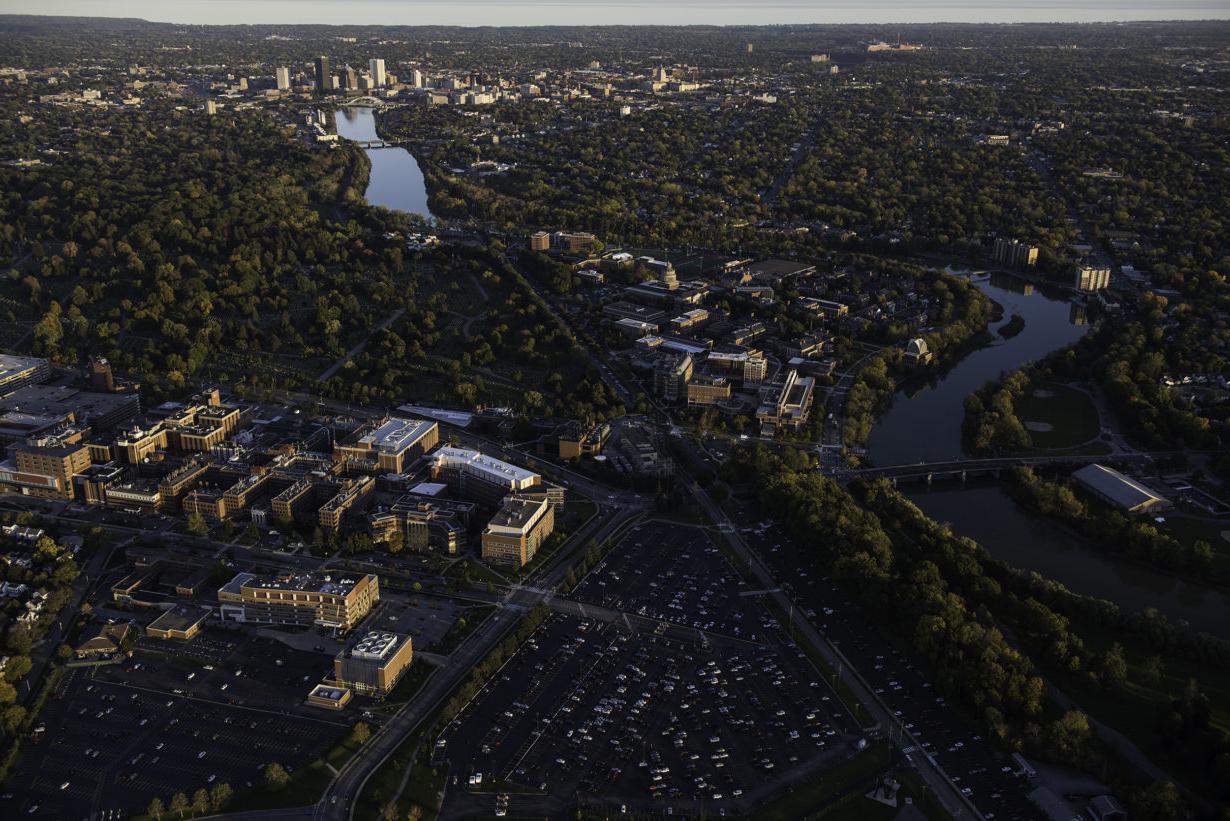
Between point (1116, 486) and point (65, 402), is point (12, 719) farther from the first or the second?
point (1116, 486)

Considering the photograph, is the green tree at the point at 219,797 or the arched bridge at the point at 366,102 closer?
the green tree at the point at 219,797

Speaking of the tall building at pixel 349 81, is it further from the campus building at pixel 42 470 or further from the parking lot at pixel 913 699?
the parking lot at pixel 913 699

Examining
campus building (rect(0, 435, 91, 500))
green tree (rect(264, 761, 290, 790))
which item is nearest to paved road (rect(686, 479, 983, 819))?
green tree (rect(264, 761, 290, 790))

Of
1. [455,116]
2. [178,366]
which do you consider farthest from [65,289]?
[455,116]

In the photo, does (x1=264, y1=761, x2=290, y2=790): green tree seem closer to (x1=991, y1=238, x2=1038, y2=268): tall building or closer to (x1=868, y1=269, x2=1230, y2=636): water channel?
(x1=868, y1=269, x2=1230, y2=636): water channel

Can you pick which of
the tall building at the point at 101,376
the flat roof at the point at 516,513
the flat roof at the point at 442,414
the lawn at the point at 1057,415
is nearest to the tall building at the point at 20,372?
the tall building at the point at 101,376

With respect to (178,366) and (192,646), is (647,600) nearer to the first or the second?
(192,646)

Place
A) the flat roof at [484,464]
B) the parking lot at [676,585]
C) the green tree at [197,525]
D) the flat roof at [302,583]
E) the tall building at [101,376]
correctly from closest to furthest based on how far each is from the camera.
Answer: the flat roof at [302,583]
the parking lot at [676,585]
the green tree at [197,525]
the flat roof at [484,464]
the tall building at [101,376]
